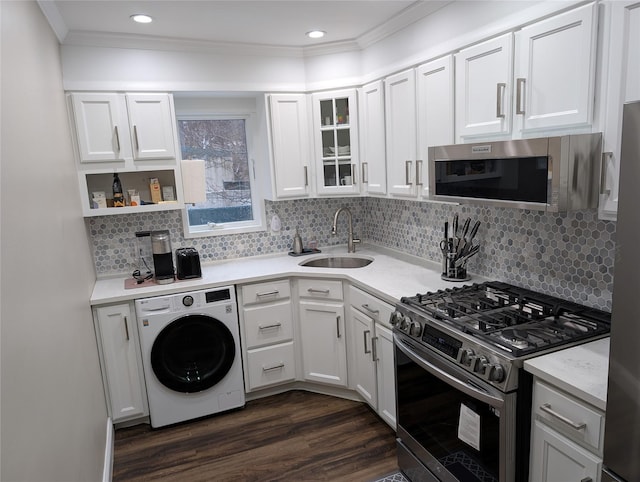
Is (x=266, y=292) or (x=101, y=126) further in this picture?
(x=266, y=292)

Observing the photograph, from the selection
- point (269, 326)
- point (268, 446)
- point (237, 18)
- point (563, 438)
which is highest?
point (237, 18)

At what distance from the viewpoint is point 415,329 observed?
2.13 meters

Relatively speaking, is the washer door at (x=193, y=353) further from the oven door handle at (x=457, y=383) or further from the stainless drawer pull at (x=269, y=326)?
the oven door handle at (x=457, y=383)

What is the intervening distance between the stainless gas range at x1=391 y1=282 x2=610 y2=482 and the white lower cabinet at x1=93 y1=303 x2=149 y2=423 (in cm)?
175

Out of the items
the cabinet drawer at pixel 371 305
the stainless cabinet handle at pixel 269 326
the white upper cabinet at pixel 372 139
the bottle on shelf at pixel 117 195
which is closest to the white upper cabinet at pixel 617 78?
the cabinet drawer at pixel 371 305

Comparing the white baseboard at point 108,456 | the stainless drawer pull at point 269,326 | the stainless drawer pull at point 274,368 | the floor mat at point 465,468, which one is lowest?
the white baseboard at point 108,456

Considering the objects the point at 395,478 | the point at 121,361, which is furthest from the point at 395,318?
the point at 121,361

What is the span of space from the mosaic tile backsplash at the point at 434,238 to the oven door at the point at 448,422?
74cm

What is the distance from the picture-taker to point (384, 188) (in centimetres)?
307

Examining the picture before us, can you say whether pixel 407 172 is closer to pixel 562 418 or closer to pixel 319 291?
pixel 319 291

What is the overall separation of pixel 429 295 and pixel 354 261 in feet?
4.43

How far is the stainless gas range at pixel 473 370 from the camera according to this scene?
5.44 ft

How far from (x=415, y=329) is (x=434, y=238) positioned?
3.58 feet

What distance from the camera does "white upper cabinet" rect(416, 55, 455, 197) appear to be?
2375 millimetres
